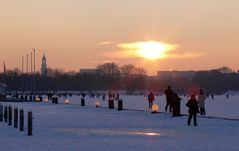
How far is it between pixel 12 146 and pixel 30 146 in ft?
1.74

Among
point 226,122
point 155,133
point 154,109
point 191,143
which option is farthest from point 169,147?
point 154,109

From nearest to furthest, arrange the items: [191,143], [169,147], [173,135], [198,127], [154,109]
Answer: [169,147] → [191,143] → [173,135] → [198,127] → [154,109]

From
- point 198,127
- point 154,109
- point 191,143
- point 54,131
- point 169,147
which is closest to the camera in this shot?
point 169,147

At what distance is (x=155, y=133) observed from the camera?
23.4 m

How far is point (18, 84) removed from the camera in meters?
191

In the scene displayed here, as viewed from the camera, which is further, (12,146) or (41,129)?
(41,129)

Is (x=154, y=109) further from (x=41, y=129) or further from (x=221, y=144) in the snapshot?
(x=221, y=144)

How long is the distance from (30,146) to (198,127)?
34.2 feet

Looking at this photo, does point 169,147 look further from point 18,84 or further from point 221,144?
point 18,84

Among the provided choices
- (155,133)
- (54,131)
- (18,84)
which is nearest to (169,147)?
(155,133)

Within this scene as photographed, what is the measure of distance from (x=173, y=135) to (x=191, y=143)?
10.8 ft

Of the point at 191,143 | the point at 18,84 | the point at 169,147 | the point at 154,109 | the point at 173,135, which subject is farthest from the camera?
the point at 18,84

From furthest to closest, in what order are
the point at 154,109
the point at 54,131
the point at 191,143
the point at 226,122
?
the point at 154,109 → the point at 226,122 → the point at 54,131 → the point at 191,143

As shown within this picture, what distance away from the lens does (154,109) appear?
3944 centimetres
